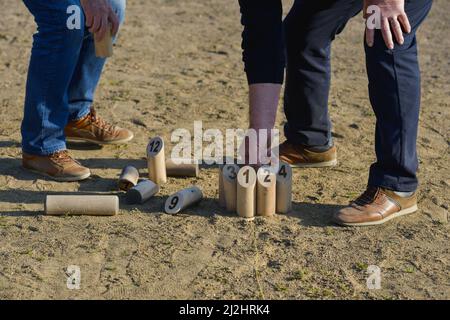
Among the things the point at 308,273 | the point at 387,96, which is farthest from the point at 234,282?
the point at 387,96

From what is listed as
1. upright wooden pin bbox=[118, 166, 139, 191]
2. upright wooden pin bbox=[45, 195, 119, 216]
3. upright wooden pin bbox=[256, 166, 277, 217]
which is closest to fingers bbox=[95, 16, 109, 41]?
upright wooden pin bbox=[118, 166, 139, 191]

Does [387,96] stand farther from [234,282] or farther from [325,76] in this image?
[234,282]

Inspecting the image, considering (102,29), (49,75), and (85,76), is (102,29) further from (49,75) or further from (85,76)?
(85,76)

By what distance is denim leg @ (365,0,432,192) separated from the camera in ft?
15.0

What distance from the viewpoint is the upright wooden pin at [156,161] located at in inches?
204

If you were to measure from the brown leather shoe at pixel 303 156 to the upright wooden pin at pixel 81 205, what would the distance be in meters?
1.17

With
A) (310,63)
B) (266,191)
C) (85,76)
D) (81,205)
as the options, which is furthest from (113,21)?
(266,191)

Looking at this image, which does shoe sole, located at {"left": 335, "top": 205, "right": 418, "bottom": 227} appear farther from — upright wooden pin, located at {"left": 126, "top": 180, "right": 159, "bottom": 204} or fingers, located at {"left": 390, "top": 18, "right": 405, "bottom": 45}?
upright wooden pin, located at {"left": 126, "top": 180, "right": 159, "bottom": 204}

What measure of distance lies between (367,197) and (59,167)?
1.70 meters

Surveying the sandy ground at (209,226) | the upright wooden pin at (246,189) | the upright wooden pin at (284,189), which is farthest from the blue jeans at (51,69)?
Result: the upright wooden pin at (284,189)

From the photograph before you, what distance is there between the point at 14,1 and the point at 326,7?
4638 mm

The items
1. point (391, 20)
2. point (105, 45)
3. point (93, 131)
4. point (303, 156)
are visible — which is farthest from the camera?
point (93, 131)

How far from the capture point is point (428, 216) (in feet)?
16.0

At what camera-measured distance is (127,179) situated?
5.12 m
